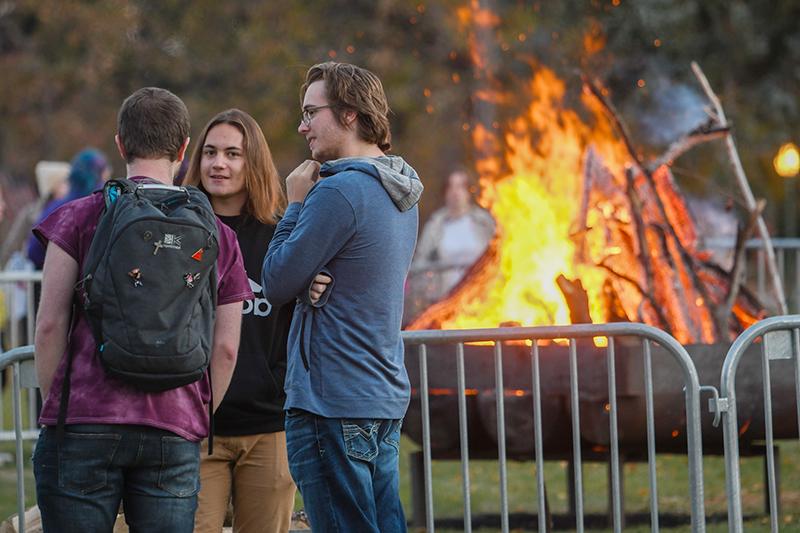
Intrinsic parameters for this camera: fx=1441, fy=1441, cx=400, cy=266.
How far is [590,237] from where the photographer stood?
8969mm

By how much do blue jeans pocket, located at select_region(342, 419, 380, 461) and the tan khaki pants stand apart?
800 millimetres

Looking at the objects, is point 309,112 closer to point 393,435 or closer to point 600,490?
point 393,435

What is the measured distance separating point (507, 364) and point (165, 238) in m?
3.86

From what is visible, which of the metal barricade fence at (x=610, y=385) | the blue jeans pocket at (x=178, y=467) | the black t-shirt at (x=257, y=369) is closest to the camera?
the blue jeans pocket at (x=178, y=467)

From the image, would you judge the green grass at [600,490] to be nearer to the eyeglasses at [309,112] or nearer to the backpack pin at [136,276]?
the eyeglasses at [309,112]

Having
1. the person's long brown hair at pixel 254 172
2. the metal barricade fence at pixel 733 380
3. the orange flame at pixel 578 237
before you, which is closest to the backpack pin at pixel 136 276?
the person's long brown hair at pixel 254 172

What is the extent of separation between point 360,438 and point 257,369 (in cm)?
81

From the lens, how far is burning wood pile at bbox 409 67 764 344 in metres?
8.45

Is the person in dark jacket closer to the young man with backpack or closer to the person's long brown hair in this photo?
the person's long brown hair

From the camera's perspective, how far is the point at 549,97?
31.9 ft

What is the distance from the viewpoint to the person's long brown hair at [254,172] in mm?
5156

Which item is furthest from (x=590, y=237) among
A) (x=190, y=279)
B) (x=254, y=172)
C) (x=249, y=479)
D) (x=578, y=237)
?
(x=190, y=279)

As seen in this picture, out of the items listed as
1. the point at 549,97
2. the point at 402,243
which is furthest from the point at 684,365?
the point at 549,97

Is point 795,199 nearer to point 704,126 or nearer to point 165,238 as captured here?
point 704,126
